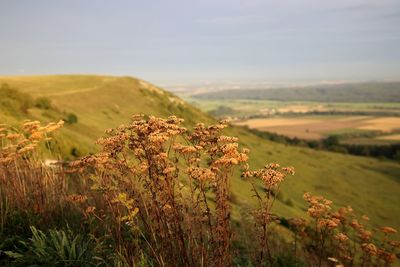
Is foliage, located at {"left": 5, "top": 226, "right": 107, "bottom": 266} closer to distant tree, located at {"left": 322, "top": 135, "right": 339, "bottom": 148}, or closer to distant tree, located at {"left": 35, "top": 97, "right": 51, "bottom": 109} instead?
distant tree, located at {"left": 35, "top": 97, "right": 51, "bottom": 109}

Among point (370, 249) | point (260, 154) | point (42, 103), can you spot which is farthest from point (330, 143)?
point (370, 249)

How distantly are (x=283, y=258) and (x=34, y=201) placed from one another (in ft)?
20.3

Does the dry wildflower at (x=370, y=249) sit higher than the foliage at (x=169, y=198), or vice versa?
the foliage at (x=169, y=198)

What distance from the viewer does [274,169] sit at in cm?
523

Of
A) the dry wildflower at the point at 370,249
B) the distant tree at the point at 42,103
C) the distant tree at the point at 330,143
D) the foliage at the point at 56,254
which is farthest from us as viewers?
the distant tree at the point at 330,143

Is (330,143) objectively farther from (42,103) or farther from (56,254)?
(56,254)

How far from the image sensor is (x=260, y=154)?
7056cm

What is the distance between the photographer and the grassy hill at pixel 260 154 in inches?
1976

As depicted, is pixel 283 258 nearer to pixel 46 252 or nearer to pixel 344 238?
pixel 344 238

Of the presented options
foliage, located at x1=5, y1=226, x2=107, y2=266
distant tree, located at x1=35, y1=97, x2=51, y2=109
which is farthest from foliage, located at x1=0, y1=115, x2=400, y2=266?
distant tree, located at x1=35, y1=97, x2=51, y2=109

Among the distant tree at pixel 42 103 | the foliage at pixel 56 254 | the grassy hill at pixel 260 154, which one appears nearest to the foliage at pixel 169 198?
the foliage at pixel 56 254

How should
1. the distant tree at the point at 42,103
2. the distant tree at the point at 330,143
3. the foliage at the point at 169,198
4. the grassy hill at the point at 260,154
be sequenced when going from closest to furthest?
1. the foliage at the point at 169,198
2. the distant tree at the point at 42,103
3. the grassy hill at the point at 260,154
4. the distant tree at the point at 330,143

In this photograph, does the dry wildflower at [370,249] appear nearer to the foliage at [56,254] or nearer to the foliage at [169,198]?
the foliage at [169,198]

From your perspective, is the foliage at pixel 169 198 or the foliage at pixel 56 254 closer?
the foliage at pixel 169 198
